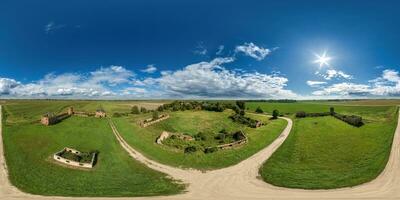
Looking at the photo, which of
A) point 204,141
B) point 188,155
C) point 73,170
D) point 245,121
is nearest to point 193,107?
point 245,121

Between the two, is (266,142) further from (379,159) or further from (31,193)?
(31,193)

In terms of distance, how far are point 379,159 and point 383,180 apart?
8115mm

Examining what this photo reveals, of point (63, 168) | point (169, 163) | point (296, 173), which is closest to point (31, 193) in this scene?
point (63, 168)

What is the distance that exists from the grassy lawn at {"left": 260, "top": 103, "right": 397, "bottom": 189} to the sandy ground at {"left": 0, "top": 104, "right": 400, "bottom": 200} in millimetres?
1023

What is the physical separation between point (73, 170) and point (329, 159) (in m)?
31.8

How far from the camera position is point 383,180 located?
25578 millimetres

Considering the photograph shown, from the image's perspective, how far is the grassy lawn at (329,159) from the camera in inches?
1020

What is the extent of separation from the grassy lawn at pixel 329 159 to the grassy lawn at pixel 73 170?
12032mm

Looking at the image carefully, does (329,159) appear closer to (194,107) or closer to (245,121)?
(245,121)

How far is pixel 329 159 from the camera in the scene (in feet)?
110

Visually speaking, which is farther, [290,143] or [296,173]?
[290,143]

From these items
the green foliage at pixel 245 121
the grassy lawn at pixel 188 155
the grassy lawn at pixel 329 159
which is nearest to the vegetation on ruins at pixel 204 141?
the grassy lawn at pixel 188 155

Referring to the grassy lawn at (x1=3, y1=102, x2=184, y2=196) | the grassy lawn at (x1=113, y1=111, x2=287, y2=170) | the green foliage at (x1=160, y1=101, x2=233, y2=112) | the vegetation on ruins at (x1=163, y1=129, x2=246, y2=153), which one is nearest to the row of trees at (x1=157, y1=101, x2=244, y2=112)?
the green foliage at (x1=160, y1=101, x2=233, y2=112)

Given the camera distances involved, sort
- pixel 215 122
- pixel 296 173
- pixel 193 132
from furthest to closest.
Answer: pixel 215 122 → pixel 193 132 → pixel 296 173
